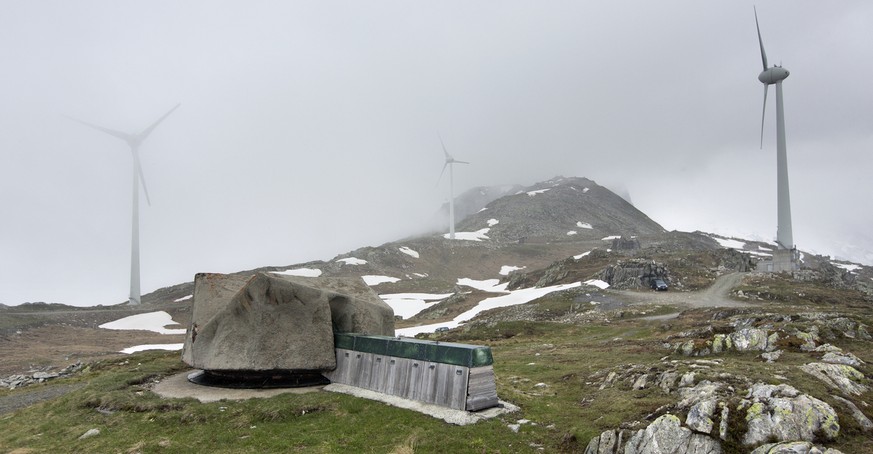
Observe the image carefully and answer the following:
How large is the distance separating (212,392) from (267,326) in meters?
4.08

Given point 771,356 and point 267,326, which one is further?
point 267,326

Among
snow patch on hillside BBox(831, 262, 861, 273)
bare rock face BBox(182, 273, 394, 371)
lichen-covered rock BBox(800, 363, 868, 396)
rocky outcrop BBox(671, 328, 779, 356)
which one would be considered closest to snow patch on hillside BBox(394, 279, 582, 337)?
bare rock face BBox(182, 273, 394, 371)

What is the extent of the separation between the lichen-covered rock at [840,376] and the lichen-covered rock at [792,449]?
5.94 m

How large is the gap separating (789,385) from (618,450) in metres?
6.46

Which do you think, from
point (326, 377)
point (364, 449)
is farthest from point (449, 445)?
point (326, 377)

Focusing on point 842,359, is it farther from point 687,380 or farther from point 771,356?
point 687,380

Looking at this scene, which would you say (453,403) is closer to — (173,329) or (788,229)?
(173,329)

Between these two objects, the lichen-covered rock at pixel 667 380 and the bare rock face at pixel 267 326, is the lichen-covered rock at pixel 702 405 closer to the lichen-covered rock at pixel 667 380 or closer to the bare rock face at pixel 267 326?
the lichen-covered rock at pixel 667 380

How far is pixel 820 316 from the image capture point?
3022cm

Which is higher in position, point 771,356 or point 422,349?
point 422,349

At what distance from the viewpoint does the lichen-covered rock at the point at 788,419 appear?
1221cm

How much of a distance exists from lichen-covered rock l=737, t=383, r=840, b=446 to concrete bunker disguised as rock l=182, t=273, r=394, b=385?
18.1 m

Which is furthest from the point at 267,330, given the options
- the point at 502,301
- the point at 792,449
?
the point at 502,301

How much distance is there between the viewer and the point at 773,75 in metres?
86.1
